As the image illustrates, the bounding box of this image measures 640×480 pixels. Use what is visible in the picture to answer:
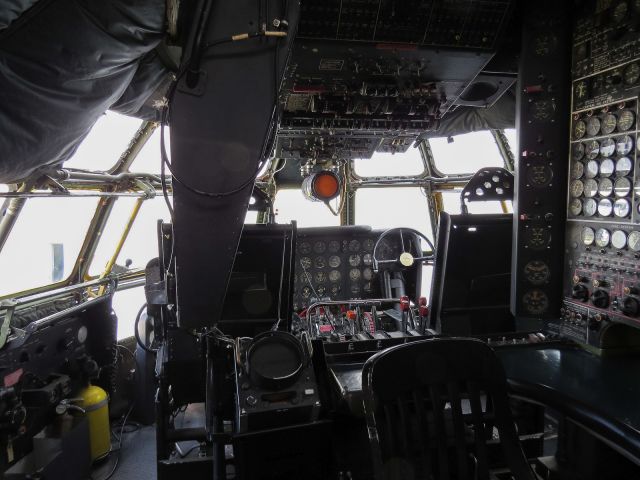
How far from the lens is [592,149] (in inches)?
92.8

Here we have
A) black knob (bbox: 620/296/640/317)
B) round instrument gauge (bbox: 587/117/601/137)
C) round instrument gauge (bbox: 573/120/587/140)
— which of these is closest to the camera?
black knob (bbox: 620/296/640/317)

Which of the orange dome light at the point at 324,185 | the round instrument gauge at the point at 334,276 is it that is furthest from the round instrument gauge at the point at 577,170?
the round instrument gauge at the point at 334,276

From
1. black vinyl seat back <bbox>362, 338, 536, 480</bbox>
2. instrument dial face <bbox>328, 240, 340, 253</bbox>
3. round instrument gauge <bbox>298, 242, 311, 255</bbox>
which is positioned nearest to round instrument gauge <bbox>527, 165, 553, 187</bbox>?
black vinyl seat back <bbox>362, 338, 536, 480</bbox>

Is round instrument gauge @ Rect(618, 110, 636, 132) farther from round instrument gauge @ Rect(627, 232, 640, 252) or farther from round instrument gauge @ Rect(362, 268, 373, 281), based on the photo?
round instrument gauge @ Rect(362, 268, 373, 281)

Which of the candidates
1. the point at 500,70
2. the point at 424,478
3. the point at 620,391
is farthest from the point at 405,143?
the point at 424,478

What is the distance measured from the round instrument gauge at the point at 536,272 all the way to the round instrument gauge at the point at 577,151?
0.64 metres

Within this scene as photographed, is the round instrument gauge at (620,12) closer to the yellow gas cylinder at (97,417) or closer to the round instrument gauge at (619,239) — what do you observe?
the round instrument gauge at (619,239)

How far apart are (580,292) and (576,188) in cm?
60

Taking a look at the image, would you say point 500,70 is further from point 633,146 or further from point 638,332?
point 638,332

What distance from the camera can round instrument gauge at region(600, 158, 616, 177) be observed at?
2.22 m

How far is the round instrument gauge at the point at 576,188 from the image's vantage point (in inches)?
96.7

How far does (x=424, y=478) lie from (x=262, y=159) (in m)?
1.27

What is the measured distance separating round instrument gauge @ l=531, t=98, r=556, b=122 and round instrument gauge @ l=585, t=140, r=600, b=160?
0.95 ft

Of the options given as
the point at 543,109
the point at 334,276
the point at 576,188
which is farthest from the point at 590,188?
the point at 334,276
